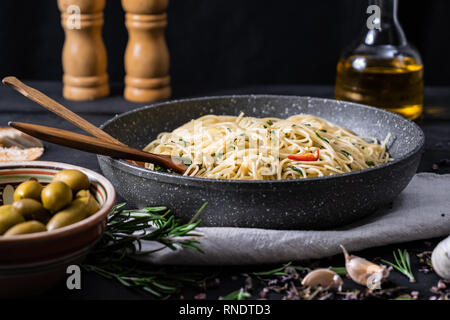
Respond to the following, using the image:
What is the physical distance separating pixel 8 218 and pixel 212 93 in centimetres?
199

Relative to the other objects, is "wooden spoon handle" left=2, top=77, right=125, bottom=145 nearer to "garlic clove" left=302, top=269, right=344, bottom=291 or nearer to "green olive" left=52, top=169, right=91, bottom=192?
"green olive" left=52, top=169, right=91, bottom=192

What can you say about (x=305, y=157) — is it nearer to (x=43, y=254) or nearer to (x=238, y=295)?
(x=238, y=295)

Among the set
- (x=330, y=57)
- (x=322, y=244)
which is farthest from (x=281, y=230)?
(x=330, y=57)

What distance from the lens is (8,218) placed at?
117cm

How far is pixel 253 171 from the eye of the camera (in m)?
1.59

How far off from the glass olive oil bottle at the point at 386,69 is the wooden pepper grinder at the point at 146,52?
838mm

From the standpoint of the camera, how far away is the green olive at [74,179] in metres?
1.30

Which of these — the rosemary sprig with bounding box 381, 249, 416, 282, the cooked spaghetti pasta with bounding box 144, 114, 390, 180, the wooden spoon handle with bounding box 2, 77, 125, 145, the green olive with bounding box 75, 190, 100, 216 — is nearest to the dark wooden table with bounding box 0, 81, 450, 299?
the rosemary sprig with bounding box 381, 249, 416, 282

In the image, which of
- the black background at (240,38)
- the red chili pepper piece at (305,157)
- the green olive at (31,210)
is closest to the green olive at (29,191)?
the green olive at (31,210)

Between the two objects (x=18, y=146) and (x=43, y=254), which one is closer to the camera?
(x=43, y=254)

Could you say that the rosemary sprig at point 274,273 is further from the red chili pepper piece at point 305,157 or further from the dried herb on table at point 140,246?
the red chili pepper piece at point 305,157

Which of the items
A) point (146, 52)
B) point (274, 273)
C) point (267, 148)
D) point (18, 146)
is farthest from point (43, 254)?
point (146, 52)

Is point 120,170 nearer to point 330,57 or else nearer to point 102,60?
point 102,60
